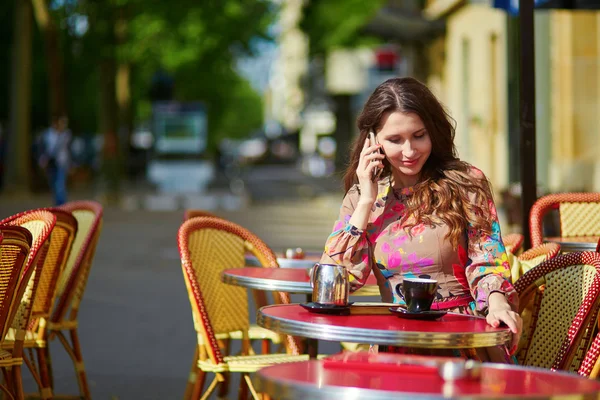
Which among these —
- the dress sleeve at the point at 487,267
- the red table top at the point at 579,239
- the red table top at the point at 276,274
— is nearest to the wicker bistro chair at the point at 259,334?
the red table top at the point at 276,274

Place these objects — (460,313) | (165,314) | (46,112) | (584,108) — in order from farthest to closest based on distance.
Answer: (46,112) → (584,108) → (165,314) → (460,313)

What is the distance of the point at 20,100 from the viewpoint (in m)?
30.8

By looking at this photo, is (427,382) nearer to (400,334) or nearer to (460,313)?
(400,334)

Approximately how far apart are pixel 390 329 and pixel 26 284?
196 cm

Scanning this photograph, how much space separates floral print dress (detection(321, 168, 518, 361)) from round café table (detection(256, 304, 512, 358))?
0.26 m

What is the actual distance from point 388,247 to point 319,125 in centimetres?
9462

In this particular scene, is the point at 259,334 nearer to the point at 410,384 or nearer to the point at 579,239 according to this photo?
the point at 579,239

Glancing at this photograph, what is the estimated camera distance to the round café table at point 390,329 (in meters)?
3.23

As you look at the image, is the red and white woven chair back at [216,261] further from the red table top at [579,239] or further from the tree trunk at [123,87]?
the tree trunk at [123,87]

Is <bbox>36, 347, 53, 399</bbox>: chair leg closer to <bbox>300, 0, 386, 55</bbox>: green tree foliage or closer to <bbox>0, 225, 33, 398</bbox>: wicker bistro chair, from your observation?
<bbox>0, 225, 33, 398</bbox>: wicker bistro chair

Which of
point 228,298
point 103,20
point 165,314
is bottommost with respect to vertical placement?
point 165,314

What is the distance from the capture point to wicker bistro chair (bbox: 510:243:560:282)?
5082 millimetres

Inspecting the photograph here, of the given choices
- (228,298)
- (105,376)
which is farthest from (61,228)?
(105,376)

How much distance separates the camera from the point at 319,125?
98.4m
